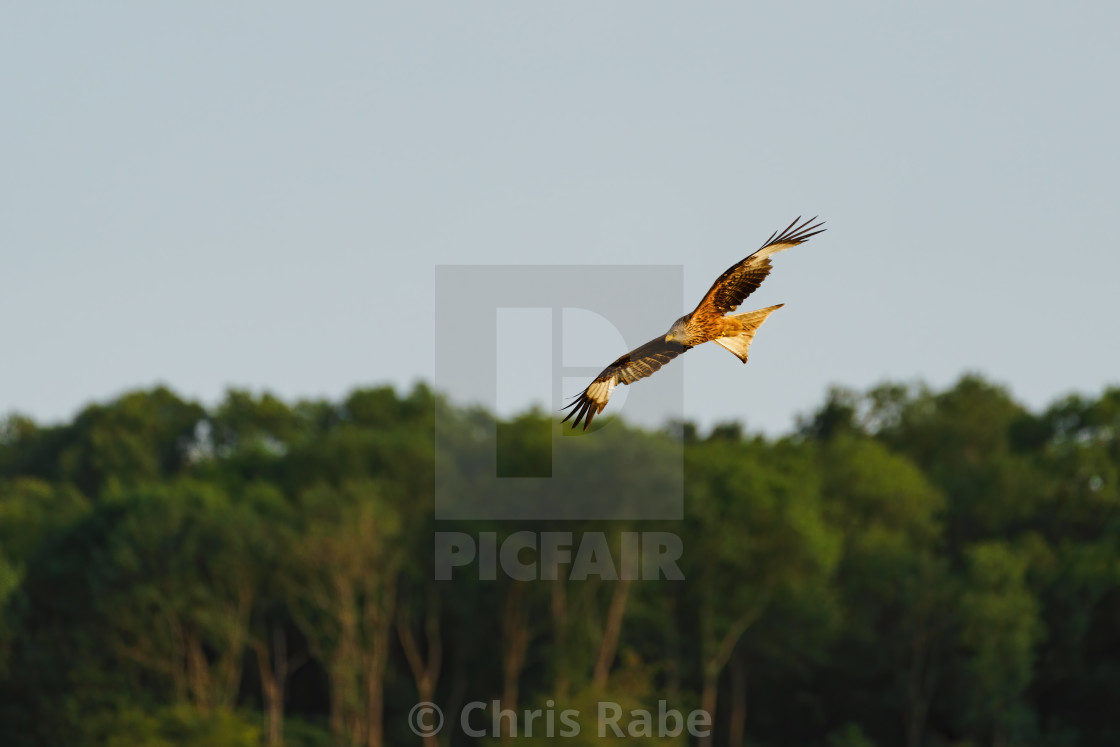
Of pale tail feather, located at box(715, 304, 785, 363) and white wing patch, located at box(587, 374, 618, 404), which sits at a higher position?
pale tail feather, located at box(715, 304, 785, 363)

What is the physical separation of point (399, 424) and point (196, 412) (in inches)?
736

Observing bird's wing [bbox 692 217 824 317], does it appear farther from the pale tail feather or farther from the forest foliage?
the forest foliage

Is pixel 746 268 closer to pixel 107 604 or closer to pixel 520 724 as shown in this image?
pixel 520 724

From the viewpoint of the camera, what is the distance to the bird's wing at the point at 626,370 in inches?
533

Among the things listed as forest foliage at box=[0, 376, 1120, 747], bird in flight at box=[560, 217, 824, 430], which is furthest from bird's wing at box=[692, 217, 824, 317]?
forest foliage at box=[0, 376, 1120, 747]

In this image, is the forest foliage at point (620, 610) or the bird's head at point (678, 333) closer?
the bird's head at point (678, 333)

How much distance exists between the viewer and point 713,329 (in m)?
13.7

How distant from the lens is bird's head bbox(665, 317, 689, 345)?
1345cm

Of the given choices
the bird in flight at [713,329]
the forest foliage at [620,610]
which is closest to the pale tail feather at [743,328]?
the bird in flight at [713,329]

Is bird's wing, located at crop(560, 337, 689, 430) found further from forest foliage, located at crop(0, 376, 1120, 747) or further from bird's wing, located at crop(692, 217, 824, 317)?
forest foliage, located at crop(0, 376, 1120, 747)

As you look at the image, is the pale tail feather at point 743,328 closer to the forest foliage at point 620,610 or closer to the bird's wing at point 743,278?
the bird's wing at point 743,278

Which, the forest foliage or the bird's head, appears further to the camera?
the forest foliage

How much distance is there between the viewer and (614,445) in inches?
2393

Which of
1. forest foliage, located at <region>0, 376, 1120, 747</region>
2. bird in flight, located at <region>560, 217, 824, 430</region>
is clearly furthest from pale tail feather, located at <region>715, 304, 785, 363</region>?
forest foliage, located at <region>0, 376, 1120, 747</region>
